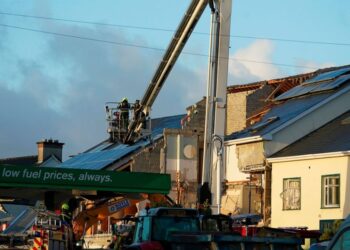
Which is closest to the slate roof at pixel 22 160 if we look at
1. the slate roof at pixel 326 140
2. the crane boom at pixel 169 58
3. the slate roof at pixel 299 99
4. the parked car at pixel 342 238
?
the slate roof at pixel 299 99

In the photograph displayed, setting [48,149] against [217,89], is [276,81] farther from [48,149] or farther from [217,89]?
[48,149]

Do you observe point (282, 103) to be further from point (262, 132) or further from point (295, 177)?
point (295, 177)

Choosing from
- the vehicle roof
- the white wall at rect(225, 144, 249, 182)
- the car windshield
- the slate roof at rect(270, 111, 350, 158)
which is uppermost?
the slate roof at rect(270, 111, 350, 158)

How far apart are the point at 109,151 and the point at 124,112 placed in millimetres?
15374

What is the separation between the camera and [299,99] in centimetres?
4838

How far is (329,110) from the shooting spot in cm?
4522

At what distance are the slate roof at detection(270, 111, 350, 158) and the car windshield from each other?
19086 mm

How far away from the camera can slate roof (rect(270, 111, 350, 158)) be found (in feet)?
133

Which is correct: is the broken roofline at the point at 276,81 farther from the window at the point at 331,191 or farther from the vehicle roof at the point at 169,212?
the vehicle roof at the point at 169,212

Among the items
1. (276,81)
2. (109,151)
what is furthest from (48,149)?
(276,81)

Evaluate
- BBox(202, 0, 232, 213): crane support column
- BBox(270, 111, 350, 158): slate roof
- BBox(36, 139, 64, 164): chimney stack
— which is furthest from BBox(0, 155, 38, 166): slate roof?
BBox(202, 0, 232, 213): crane support column

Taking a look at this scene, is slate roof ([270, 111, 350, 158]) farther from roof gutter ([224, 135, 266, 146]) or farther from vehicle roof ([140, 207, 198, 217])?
vehicle roof ([140, 207, 198, 217])

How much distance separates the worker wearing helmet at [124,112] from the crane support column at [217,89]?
8.98 m

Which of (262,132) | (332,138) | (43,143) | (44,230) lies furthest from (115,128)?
(43,143)
